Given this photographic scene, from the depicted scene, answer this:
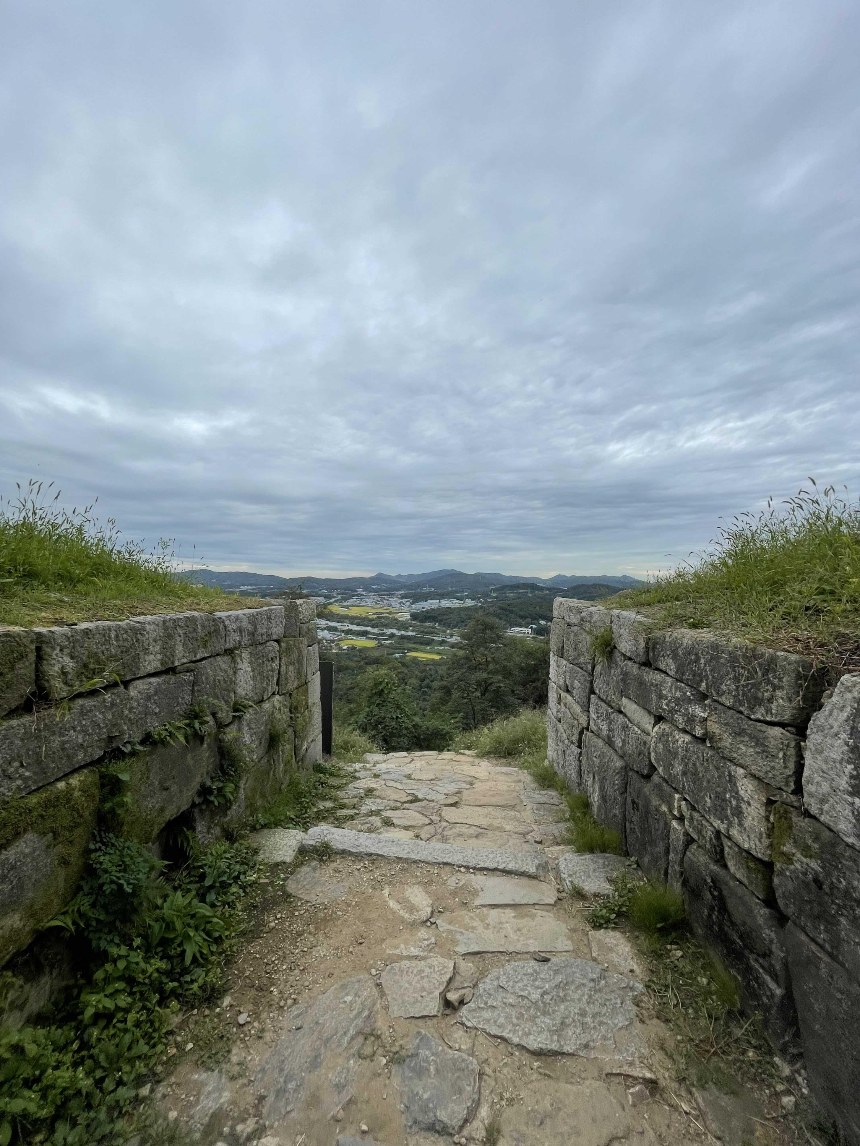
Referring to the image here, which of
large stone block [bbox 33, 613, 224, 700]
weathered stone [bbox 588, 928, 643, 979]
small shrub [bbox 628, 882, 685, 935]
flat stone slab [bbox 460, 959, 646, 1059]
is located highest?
large stone block [bbox 33, 613, 224, 700]

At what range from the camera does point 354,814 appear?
482 cm

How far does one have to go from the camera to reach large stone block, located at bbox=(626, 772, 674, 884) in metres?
3.16

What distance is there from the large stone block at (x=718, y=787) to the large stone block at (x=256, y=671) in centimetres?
302

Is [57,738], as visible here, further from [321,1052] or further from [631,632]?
[631,632]

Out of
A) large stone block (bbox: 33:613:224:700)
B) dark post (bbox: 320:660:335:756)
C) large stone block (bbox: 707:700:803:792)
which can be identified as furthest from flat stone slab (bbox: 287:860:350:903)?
dark post (bbox: 320:660:335:756)

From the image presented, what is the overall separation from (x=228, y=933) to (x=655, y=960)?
2.18 meters

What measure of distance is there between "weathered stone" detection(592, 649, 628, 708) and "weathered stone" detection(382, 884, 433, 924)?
1982mm

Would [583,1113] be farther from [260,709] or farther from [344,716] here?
[344,716]

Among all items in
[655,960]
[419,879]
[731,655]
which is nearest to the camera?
[731,655]

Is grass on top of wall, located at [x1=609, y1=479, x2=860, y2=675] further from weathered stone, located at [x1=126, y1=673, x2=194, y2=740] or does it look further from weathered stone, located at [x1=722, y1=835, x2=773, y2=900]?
weathered stone, located at [x1=126, y1=673, x2=194, y2=740]

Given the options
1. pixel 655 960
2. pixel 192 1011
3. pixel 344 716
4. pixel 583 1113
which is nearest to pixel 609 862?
pixel 655 960

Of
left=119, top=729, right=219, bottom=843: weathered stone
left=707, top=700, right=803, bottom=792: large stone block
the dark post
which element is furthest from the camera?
the dark post

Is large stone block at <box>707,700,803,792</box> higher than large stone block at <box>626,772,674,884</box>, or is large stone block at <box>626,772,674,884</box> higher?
large stone block at <box>707,700,803,792</box>

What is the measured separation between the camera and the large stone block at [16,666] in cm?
196
